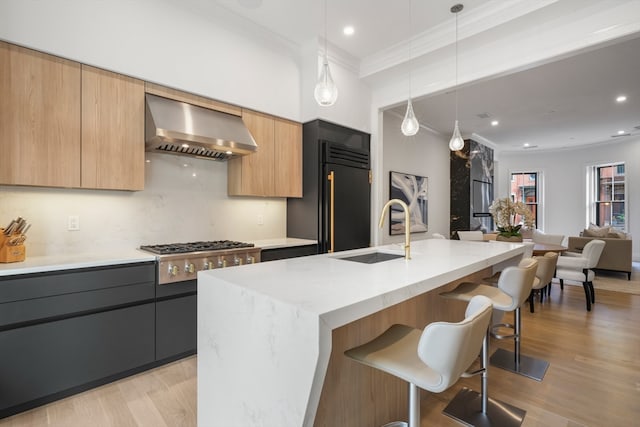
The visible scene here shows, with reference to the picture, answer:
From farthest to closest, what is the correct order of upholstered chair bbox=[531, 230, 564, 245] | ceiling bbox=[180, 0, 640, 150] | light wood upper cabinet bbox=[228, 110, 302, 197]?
upholstered chair bbox=[531, 230, 564, 245]
light wood upper cabinet bbox=[228, 110, 302, 197]
ceiling bbox=[180, 0, 640, 150]

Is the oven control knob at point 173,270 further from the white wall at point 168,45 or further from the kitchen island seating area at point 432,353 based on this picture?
the kitchen island seating area at point 432,353

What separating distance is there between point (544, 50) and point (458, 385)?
3048 mm

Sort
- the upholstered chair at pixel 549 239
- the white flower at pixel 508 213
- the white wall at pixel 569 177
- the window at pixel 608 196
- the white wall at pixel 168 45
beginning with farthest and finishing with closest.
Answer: the window at pixel 608 196 → the white wall at pixel 569 177 → the upholstered chair at pixel 549 239 → the white flower at pixel 508 213 → the white wall at pixel 168 45

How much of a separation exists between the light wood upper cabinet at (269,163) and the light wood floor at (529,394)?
172 centimetres

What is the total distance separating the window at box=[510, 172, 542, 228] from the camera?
9328mm

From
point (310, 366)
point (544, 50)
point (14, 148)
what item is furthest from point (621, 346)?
point (14, 148)

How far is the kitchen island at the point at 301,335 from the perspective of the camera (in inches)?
37.5

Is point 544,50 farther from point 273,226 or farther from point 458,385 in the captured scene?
point 273,226

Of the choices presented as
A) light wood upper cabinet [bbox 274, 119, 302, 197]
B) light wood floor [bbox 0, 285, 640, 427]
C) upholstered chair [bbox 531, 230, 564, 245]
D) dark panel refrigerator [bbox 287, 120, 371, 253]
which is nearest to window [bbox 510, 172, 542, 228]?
upholstered chair [bbox 531, 230, 564, 245]

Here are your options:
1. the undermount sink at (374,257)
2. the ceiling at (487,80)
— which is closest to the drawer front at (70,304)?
the undermount sink at (374,257)

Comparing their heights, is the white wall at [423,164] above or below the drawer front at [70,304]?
above

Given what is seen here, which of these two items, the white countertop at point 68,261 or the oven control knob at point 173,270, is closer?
the white countertop at point 68,261

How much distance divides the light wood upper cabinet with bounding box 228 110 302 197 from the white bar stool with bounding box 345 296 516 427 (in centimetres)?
230

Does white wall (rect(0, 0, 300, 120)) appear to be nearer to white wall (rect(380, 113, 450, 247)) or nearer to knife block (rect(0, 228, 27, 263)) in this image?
knife block (rect(0, 228, 27, 263))
